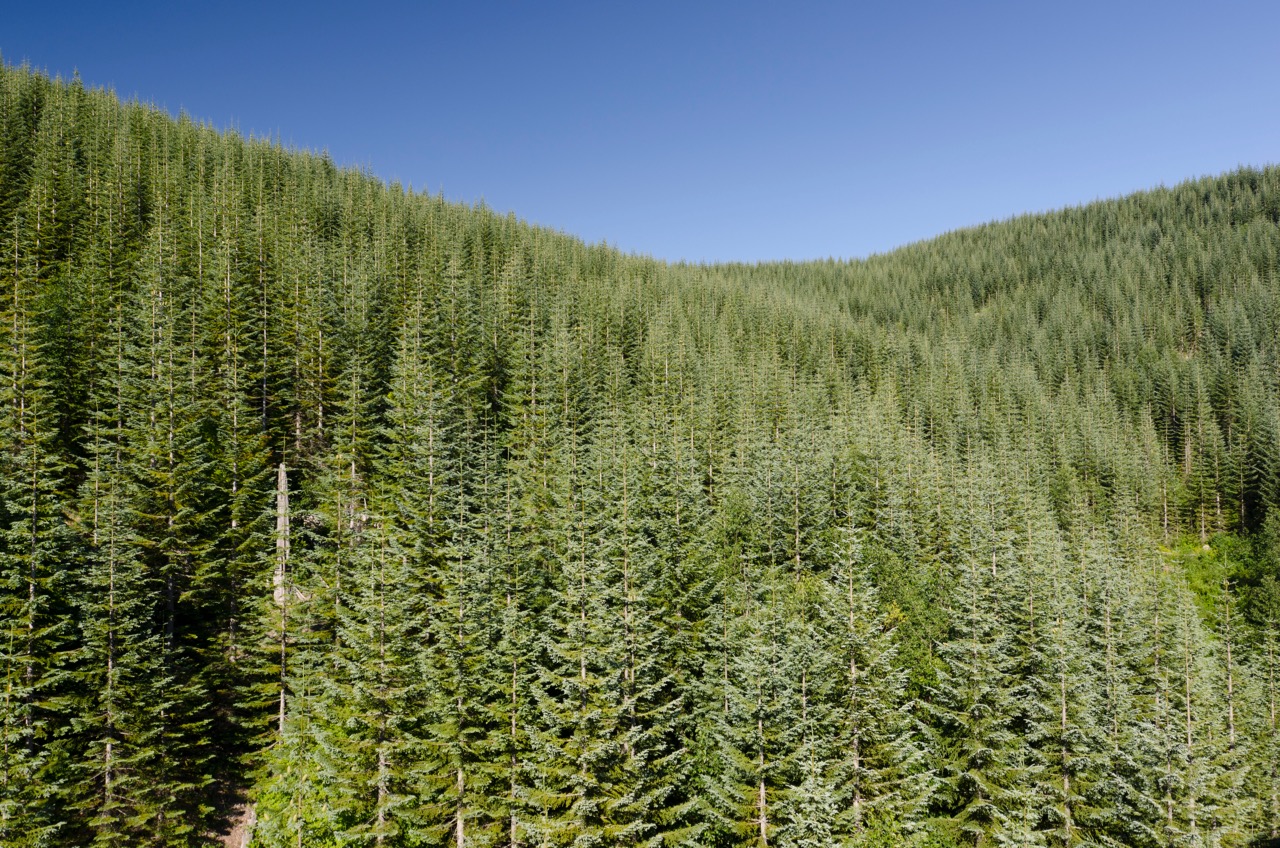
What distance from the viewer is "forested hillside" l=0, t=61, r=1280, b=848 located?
77.7 feet

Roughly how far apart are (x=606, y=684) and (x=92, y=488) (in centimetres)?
2417

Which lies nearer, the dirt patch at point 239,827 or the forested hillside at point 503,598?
the forested hillside at point 503,598

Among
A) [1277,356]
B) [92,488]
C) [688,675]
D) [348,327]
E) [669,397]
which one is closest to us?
[92,488]

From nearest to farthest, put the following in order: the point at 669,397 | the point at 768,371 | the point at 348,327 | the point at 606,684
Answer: the point at 606,684 < the point at 348,327 < the point at 669,397 < the point at 768,371

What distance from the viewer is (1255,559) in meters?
70.5

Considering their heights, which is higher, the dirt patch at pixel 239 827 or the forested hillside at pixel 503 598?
the forested hillside at pixel 503 598

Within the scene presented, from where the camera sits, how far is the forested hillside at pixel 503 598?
2369 cm

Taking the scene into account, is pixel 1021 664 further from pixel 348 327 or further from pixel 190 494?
pixel 348 327

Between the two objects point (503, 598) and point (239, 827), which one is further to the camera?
point (503, 598)

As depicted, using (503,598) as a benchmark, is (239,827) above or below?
below

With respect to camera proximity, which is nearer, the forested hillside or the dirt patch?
the forested hillside

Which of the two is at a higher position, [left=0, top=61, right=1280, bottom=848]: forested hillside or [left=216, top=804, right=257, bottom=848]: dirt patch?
[left=0, top=61, right=1280, bottom=848]: forested hillside

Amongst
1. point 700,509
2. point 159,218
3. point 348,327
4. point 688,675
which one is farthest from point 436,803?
point 159,218

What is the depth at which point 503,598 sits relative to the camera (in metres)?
30.2
